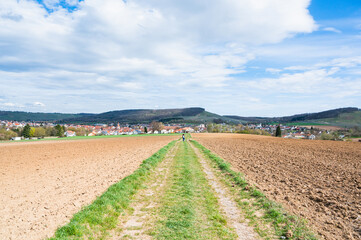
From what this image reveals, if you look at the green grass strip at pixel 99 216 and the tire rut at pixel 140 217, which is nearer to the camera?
the green grass strip at pixel 99 216

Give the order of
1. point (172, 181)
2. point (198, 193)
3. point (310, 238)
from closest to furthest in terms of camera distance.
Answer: point (310, 238)
point (198, 193)
point (172, 181)

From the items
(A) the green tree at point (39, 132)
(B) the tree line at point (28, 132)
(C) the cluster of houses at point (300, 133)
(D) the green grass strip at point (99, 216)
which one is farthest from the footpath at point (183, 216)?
(A) the green tree at point (39, 132)

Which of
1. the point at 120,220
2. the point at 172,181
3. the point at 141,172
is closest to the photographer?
the point at 120,220

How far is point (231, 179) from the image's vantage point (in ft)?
42.1

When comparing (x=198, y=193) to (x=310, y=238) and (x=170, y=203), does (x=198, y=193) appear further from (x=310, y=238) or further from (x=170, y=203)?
(x=310, y=238)

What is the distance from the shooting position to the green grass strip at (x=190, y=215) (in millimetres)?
5996

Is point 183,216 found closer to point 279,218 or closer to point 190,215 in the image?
point 190,215

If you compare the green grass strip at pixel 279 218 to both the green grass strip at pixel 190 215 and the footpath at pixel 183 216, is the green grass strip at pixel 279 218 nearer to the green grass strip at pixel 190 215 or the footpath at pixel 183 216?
the footpath at pixel 183 216

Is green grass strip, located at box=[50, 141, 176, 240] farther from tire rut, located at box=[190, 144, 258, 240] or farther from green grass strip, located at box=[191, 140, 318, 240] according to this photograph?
green grass strip, located at box=[191, 140, 318, 240]

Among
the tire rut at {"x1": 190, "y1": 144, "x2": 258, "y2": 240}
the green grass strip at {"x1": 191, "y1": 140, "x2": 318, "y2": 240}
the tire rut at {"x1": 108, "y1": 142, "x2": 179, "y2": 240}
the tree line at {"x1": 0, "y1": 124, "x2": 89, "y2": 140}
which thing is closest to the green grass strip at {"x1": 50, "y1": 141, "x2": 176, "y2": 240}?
the tire rut at {"x1": 108, "y1": 142, "x2": 179, "y2": 240}

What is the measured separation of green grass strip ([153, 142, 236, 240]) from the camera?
19.7 feet

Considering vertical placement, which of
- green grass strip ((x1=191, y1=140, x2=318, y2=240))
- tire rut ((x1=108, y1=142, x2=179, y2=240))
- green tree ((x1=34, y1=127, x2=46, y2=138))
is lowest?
green tree ((x1=34, y1=127, x2=46, y2=138))

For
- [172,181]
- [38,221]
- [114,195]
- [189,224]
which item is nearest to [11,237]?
[38,221]

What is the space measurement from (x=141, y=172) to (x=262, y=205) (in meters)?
7.54
